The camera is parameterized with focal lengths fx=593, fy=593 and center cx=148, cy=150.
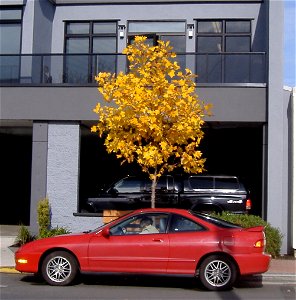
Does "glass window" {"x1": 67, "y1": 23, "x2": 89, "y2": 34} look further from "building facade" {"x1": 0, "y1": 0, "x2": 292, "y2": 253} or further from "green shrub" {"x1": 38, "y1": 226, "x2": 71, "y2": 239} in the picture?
"green shrub" {"x1": 38, "y1": 226, "x2": 71, "y2": 239}

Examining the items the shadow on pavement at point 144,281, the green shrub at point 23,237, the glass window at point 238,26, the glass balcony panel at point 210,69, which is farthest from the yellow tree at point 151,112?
the glass window at point 238,26

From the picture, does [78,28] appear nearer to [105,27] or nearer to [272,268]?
[105,27]

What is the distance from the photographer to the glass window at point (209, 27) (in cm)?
1956

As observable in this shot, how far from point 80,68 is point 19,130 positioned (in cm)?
454

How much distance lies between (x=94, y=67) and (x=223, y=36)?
5.00 meters

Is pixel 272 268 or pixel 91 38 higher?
pixel 91 38

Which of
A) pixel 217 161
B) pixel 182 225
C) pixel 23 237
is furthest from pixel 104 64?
pixel 182 225

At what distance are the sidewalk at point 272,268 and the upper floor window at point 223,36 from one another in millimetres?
7786

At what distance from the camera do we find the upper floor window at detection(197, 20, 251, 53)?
19.3 metres

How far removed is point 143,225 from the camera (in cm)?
1077

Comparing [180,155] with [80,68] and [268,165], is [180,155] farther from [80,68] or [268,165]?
[80,68]

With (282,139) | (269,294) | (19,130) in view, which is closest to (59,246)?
(269,294)

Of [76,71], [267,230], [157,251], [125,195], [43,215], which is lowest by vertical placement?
[157,251]

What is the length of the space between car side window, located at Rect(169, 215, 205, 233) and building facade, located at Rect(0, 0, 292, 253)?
5052 millimetres
